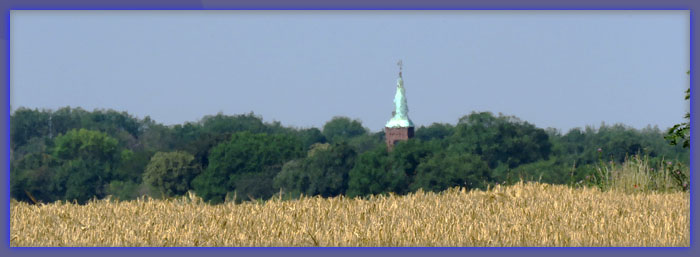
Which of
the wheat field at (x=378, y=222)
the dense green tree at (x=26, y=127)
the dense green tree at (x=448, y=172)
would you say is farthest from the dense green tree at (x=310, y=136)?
the wheat field at (x=378, y=222)

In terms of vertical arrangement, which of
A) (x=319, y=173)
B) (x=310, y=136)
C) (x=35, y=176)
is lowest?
(x=35, y=176)

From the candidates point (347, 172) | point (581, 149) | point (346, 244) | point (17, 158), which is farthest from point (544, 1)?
point (17, 158)

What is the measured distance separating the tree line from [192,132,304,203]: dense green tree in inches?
2.9

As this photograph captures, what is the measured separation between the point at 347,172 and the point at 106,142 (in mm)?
→ 18208

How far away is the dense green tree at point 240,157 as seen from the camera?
60094mm

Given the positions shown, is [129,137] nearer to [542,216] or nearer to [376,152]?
[376,152]

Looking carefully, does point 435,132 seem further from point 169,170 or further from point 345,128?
point 169,170

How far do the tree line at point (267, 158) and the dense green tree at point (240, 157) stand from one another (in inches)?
2.9

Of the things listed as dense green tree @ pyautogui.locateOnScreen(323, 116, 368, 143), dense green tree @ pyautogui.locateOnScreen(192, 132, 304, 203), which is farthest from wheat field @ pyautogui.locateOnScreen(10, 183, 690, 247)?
dense green tree @ pyautogui.locateOnScreen(323, 116, 368, 143)

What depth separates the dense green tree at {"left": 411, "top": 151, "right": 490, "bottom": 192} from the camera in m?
51.7

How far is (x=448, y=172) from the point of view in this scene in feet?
174

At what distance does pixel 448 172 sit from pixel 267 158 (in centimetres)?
1450

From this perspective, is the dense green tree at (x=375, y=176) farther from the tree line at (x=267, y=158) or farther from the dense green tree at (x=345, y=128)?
the dense green tree at (x=345, y=128)

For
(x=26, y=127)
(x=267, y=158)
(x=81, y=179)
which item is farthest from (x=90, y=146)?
(x=267, y=158)
